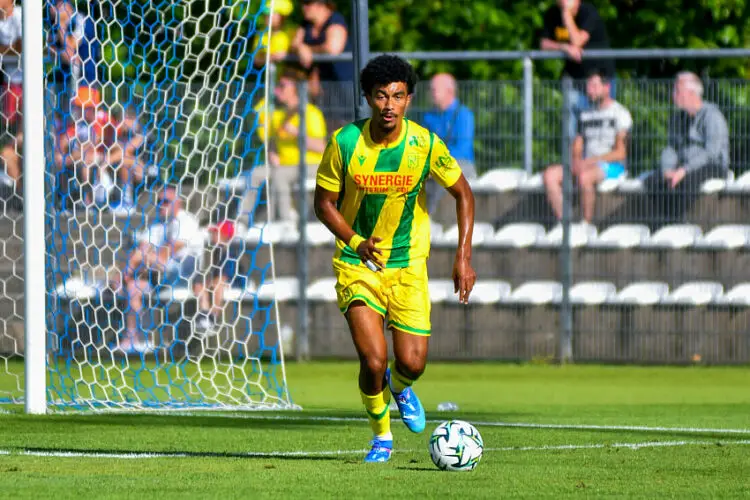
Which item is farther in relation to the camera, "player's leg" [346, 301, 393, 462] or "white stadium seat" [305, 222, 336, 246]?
"white stadium seat" [305, 222, 336, 246]

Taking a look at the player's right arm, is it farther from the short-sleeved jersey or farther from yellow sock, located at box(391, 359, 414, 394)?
yellow sock, located at box(391, 359, 414, 394)

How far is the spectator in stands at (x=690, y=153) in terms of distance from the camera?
16.3 metres

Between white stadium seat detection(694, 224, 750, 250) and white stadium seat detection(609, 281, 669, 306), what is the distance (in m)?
0.56

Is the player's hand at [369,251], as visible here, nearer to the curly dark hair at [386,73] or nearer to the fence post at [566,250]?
the curly dark hair at [386,73]

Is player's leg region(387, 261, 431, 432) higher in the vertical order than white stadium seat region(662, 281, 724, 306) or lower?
higher

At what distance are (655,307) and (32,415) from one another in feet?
24.5

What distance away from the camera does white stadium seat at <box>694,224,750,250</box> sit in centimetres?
1633

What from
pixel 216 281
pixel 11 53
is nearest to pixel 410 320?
pixel 11 53

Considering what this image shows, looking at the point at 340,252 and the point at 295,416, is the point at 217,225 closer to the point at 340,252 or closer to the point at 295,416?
the point at 295,416

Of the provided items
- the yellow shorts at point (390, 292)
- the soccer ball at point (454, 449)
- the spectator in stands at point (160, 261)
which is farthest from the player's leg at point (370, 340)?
the spectator in stands at point (160, 261)

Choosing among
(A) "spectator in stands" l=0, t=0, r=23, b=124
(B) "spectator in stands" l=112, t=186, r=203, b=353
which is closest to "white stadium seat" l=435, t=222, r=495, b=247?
(B) "spectator in stands" l=112, t=186, r=203, b=353

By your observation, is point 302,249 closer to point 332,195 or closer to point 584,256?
point 584,256

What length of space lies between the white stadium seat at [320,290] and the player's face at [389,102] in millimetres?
8224

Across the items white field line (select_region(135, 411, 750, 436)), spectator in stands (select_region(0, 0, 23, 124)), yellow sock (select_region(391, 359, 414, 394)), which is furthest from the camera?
spectator in stands (select_region(0, 0, 23, 124))
